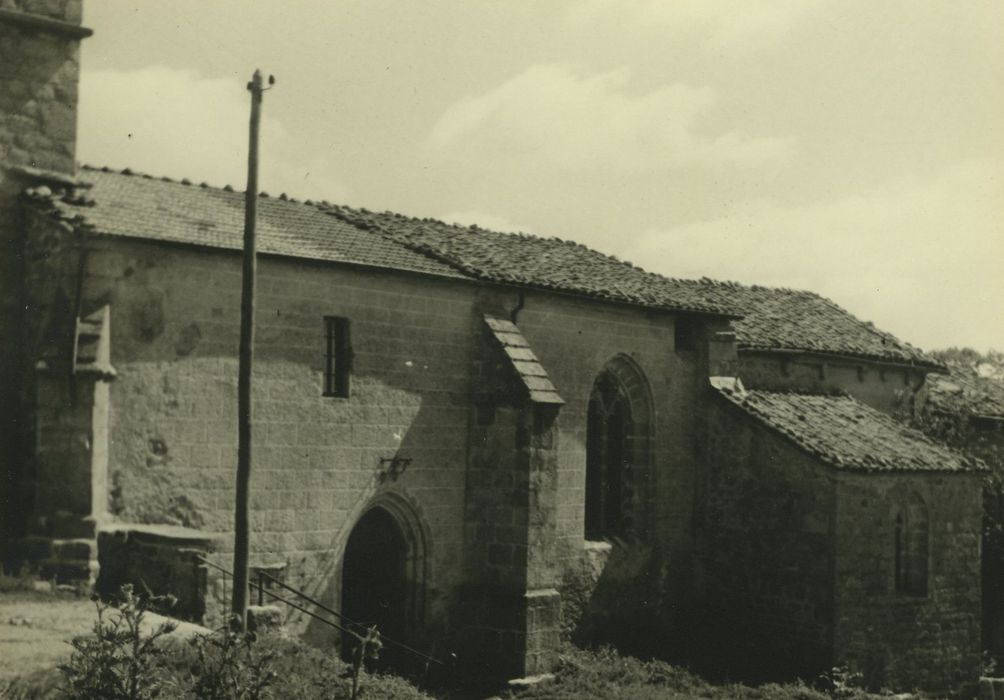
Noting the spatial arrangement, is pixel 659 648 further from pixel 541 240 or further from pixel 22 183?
pixel 22 183

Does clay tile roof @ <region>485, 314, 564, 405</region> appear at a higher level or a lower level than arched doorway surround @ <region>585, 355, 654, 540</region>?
higher

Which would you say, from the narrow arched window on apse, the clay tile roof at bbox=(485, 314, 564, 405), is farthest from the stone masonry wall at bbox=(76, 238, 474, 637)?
the narrow arched window on apse

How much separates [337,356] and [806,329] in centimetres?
1176

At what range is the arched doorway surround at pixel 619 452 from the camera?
19.1 m

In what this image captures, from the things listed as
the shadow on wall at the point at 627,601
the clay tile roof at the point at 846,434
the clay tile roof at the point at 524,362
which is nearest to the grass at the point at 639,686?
the shadow on wall at the point at 627,601

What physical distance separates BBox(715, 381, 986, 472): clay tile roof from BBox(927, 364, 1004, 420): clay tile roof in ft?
7.02

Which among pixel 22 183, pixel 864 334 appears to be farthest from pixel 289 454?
pixel 864 334

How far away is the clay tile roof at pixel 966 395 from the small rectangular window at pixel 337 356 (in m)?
14.7

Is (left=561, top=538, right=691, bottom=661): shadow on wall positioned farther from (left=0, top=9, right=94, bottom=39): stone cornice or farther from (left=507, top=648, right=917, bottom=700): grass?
(left=0, top=9, right=94, bottom=39): stone cornice

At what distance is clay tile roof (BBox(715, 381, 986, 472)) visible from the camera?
18.0m

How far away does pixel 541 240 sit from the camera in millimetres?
21438

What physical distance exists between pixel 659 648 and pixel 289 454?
Answer: 7.97 meters

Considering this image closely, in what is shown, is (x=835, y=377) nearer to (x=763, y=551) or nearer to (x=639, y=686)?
(x=763, y=551)

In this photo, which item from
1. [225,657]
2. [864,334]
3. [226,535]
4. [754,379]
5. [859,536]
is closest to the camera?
[225,657]
